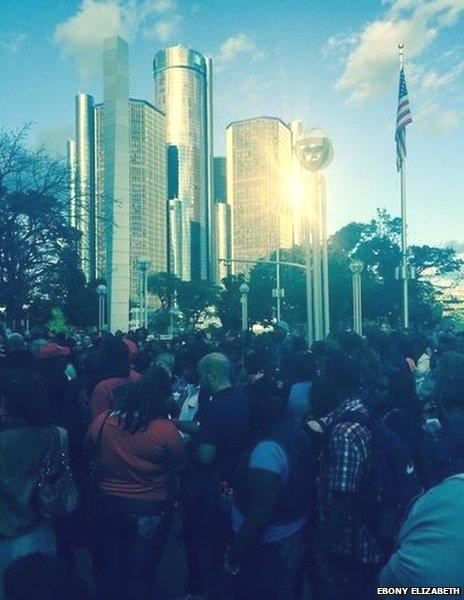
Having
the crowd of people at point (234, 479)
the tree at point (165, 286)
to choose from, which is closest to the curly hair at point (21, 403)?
the crowd of people at point (234, 479)

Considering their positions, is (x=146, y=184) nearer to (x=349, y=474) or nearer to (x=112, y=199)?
(x=112, y=199)

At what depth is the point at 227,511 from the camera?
4367 mm

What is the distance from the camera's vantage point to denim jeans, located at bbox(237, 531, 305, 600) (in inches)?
132

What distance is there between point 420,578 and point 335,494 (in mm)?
1833

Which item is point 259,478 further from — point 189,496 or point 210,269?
point 210,269

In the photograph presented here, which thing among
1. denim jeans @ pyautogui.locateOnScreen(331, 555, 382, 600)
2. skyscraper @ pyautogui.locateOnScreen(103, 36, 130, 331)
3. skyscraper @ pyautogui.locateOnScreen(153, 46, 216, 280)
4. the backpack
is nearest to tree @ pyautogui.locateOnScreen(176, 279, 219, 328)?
skyscraper @ pyautogui.locateOnScreen(103, 36, 130, 331)

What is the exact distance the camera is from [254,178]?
164250 millimetres

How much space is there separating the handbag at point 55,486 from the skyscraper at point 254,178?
499ft

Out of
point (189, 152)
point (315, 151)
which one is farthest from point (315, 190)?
point (189, 152)

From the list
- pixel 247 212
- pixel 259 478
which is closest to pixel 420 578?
pixel 259 478

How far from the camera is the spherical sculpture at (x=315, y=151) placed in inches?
856

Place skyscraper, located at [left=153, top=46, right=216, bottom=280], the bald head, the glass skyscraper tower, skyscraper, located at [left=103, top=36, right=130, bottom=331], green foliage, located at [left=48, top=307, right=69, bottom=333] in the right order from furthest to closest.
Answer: skyscraper, located at [left=153, top=46, right=216, bottom=280] → green foliage, located at [left=48, top=307, right=69, bottom=333] → skyscraper, located at [left=103, top=36, right=130, bottom=331] → the glass skyscraper tower → the bald head

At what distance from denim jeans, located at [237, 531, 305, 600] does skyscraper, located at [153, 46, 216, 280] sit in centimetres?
15726

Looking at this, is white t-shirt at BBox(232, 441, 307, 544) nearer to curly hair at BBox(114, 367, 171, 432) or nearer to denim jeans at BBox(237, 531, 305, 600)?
denim jeans at BBox(237, 531, 305, 600)
